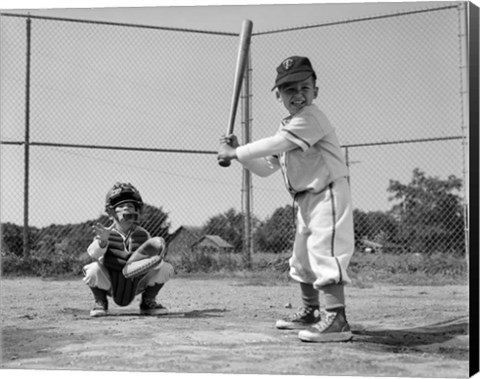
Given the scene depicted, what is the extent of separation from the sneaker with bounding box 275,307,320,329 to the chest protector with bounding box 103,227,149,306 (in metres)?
0.96

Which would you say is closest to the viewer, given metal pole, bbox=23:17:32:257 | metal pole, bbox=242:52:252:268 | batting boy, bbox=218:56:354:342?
batting boy, bbox=218:56:354:342

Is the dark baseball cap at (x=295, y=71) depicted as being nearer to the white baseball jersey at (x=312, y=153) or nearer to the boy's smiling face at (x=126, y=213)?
the white baseball jersey at (x=312, y=153)

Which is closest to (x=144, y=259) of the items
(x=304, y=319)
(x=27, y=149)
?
(x=304, y=319)

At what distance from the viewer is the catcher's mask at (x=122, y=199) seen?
4.59 meters

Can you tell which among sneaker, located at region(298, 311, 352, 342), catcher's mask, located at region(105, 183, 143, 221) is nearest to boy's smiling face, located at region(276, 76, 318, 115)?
sneaker, located at region(298, 311, 352, 342)

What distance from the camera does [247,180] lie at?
252 inches

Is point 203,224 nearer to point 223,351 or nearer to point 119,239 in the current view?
point 119,239

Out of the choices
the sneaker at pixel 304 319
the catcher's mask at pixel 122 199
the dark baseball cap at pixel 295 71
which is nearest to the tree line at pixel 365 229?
the catcher's mask at pixel 122 199

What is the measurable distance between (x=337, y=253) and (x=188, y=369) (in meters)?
0.81

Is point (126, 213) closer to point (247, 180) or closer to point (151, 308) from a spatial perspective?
point (151, 308)

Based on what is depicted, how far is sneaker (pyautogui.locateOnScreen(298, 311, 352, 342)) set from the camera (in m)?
3.67

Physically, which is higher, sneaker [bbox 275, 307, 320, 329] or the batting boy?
the batting boy

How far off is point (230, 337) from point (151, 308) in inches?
34.8

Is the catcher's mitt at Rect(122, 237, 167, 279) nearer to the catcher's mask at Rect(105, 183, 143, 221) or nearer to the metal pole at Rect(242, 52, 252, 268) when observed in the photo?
the catcher's mask at Rect(105, 183, 143, 221)
